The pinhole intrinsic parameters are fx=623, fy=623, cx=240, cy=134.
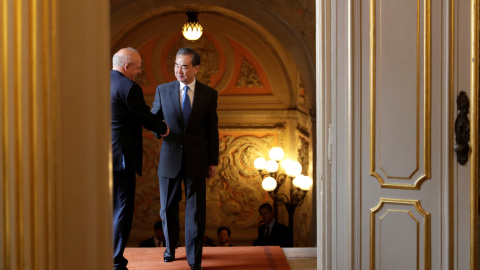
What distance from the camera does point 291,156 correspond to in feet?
43.5

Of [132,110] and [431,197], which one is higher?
[132,110]

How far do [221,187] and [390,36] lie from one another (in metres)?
10.4

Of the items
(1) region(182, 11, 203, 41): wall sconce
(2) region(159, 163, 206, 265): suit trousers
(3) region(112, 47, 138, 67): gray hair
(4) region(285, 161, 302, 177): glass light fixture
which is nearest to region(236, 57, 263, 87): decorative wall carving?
(1) region(182, 11, 203, 41): wall sconce

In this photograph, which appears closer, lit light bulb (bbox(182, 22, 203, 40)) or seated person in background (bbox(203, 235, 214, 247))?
lit light bulb (bbox(182, 22, 203, 40))

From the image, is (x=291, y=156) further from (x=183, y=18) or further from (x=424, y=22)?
(x=424, y=22)

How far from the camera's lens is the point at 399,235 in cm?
329

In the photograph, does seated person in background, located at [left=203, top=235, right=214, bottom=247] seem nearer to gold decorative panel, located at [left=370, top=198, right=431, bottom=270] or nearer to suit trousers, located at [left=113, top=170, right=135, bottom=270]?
suit trousers, located at [left=113, top=170, right=135, bottom=270]

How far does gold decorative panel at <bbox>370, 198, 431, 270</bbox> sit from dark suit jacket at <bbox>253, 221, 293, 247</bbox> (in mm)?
A: 7102

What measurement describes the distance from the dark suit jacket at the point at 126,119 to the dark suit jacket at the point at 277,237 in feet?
20.2

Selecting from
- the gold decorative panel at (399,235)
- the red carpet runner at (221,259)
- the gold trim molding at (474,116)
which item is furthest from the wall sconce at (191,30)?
the gold trim molding at (474,116)

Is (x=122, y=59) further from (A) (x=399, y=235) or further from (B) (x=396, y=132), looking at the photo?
(A) (x=399, y=235)

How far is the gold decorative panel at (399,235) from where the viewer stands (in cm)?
319

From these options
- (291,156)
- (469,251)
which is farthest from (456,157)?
(291,156)

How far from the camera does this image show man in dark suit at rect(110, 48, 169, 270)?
4551 mm
